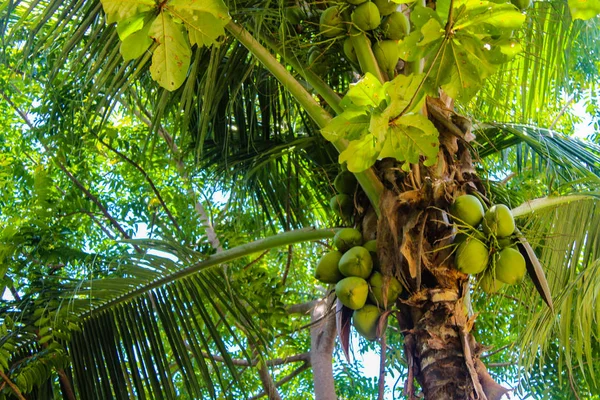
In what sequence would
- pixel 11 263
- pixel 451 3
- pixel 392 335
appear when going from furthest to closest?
pixel 392 335 < pixel 11 263 < pixel 451 3

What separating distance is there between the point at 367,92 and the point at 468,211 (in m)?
0.47

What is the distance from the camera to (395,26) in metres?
1.97

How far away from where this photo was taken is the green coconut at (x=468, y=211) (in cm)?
182

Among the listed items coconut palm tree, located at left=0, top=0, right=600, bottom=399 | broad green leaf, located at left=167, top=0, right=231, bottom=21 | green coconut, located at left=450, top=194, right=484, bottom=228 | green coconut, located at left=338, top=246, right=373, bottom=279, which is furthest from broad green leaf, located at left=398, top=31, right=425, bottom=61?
green coconut, located at left=338, top=246, right=373, bottom=279

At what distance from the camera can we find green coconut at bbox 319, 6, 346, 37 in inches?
77.7

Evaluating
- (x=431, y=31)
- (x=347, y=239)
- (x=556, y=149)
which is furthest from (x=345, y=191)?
(x=556, y=149)

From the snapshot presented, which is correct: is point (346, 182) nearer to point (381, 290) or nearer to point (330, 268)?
point (330, 268)

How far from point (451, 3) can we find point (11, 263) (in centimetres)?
261

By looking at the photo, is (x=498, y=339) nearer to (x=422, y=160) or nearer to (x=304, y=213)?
(x=304, y=213)

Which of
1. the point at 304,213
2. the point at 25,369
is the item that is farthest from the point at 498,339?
the point at 25,369

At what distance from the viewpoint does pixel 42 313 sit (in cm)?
233

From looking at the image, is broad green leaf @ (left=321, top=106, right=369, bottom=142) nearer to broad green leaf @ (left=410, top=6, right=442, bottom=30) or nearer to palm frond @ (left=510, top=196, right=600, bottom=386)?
broad green leaf @ (left=410, top=6, right=442, bottom=30)

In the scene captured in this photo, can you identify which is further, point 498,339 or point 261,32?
point 498,339

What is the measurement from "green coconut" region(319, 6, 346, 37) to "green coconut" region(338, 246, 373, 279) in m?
0.63
